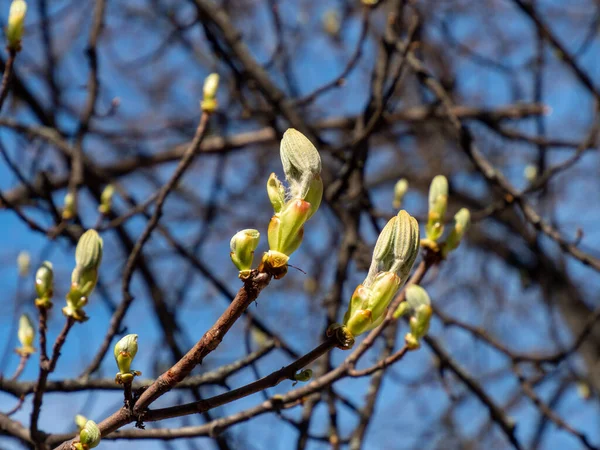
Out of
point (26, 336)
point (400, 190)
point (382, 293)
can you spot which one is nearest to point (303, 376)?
point (382, 293)

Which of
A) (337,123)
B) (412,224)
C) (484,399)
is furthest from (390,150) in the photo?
(412,224)

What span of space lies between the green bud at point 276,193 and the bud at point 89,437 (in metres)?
0.38

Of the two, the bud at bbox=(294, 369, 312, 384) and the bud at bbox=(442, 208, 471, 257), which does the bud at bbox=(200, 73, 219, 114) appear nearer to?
the bud at bbox=(442, 208, 471, 257)

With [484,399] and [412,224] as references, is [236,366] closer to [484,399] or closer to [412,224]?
[412,224]

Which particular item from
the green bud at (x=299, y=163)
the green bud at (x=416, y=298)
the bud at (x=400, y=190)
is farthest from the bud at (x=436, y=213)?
the bud at (x=400, y=190)

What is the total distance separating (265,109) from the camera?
8.01 ft

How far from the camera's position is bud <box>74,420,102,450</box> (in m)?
0.84

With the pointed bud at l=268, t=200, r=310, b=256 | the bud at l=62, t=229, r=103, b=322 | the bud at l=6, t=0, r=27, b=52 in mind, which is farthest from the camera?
the bud at l=6, t=0, r=27, b=52

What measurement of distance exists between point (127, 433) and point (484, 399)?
130 centimetres

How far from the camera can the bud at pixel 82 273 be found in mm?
1057

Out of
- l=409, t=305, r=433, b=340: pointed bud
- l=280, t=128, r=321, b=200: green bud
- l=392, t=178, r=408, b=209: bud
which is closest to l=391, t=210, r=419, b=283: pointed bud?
l=280, t=128, r=321, b=200: green bud

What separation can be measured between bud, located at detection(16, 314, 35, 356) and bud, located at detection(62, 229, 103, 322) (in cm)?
37

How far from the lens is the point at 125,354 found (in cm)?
88

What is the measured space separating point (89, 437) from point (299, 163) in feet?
1.50
